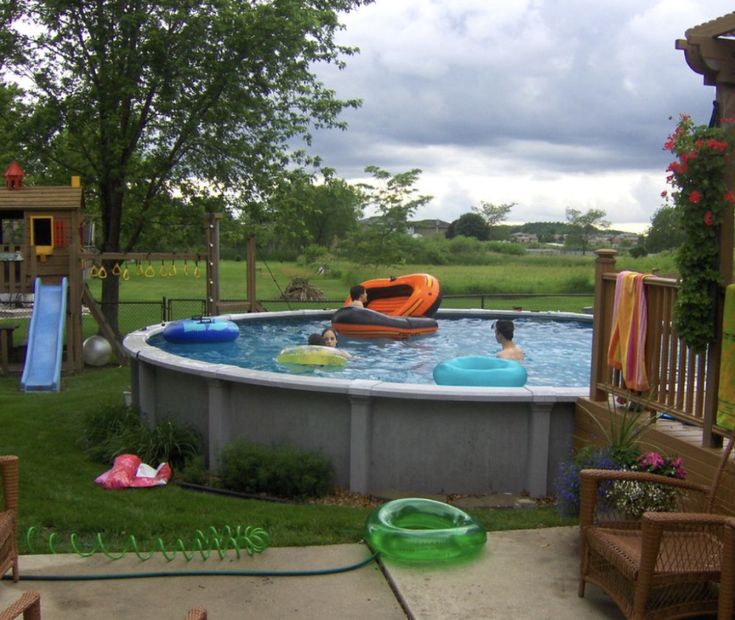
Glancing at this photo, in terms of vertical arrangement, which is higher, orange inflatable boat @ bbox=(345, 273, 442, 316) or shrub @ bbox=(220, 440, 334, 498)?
orange inflatable boat @ bbox=(345, 273, 442, 316)

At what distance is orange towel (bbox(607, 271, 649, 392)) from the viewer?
218 inches

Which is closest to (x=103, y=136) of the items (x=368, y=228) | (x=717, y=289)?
(x=717, y=289)

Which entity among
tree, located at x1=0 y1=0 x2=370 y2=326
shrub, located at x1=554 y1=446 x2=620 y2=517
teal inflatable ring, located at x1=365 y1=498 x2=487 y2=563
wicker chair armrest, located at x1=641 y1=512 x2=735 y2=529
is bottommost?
teal inflatable ring, located at x1=365 y1=498 x2=487 y2=563

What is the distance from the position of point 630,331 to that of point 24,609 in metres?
4.16

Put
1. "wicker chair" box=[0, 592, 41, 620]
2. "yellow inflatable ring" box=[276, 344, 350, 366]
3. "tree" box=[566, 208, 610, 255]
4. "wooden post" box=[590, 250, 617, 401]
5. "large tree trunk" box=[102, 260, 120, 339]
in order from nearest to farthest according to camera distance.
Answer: "wicker chair" box=[0, 592, 41, 620], "wooden post" box=[590, 250, 617, 401], "yellow inflatable ring" box=[276, 344, 350, 366], "large tree trunk" box=[102, 260, 120, 339], "tree" box=[566, 208, 610, 255]

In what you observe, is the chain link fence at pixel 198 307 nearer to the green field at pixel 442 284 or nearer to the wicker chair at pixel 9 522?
the green field at pixel 442 284

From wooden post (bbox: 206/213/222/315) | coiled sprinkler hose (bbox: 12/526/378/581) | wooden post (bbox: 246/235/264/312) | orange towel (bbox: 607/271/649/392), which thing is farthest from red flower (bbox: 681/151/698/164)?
wooden post (bbox: 246/235/264/312)

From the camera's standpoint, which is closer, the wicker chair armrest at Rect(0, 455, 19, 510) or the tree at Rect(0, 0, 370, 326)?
the wicker chair armrest at Rect(0, 455, 19, 510)

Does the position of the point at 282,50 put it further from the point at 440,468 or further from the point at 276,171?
the point at 440,468

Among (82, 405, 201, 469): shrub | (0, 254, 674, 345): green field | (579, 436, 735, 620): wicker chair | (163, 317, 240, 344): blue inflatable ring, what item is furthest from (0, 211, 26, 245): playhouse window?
(579, 436, 735, 620): wicker chair

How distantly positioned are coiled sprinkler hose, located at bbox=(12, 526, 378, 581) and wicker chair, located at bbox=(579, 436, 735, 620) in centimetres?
136

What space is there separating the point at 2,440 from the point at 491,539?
559 centimetres

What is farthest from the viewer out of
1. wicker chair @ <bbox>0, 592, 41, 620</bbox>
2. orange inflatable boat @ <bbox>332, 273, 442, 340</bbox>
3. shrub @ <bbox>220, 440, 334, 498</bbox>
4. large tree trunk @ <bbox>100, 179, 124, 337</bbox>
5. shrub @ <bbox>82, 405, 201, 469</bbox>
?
large tree trunk @ <bbox>100, 179, 124, 337</bbox>

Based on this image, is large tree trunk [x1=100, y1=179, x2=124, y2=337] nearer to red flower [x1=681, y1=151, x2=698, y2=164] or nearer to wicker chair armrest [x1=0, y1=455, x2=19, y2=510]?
wicker chair armrest [x1=0, y1=455, x2=19, y2=510]
